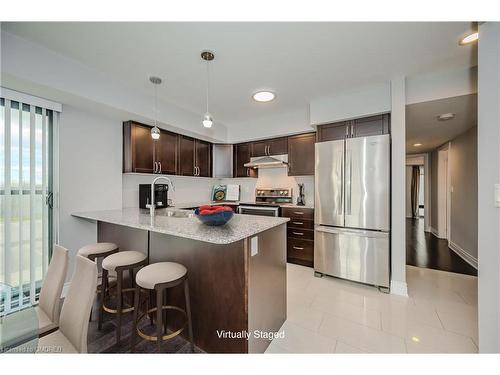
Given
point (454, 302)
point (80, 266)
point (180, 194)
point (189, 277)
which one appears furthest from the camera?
point (180, 194)

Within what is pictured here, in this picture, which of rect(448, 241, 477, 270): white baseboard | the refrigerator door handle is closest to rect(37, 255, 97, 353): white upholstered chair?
the refrigerator door handle

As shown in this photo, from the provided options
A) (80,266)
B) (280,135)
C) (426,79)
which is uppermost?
(426,79)

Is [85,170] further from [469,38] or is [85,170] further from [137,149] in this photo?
[469,38]

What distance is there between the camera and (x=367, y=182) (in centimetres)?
255

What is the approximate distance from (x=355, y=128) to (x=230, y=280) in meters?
2.53

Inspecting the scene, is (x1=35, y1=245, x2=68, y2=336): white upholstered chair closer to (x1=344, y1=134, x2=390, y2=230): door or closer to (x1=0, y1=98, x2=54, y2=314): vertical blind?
(x1=0, y1=98, x2=54, y2=314): vertical blind

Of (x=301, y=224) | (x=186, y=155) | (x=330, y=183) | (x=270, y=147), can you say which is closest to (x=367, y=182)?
(x=330, y=183)

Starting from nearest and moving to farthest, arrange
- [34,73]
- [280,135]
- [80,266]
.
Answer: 1. [80,266]
2. [34,73]
3. [280,135]

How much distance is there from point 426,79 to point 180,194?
12.9ft

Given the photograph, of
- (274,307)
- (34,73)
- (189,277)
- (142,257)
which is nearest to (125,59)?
(34,73)

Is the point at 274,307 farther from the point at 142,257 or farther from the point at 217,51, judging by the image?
the point at 217,51

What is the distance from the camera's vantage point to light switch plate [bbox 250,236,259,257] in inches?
55.2

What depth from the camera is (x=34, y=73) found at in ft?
6.08

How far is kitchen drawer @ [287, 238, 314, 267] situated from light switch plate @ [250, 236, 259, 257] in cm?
202
